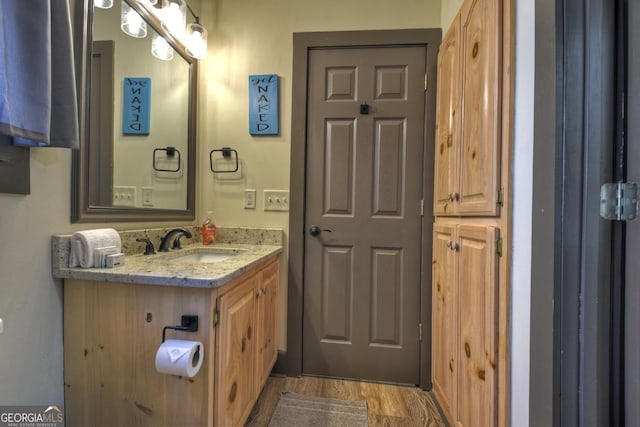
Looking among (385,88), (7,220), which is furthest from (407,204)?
(7,220)

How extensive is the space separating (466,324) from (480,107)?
88 centimetres

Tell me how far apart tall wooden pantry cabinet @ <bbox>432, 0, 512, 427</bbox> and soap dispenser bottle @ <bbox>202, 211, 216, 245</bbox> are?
1.37 metres

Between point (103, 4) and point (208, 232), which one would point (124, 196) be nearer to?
point (208, 232)

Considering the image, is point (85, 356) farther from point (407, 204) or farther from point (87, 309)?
point (407, 204)

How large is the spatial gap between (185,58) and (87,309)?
59.4 inches

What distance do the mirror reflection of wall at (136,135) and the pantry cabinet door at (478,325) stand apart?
1519mm

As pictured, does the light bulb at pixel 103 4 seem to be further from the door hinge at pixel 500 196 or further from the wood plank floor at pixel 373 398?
the wood plank floor at pixel 373 398

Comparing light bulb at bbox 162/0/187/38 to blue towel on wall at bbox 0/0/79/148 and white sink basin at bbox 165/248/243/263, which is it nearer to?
blue towel on wall at bbox 0/0/79/148

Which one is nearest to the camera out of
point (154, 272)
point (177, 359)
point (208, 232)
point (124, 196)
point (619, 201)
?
point (619, 201)

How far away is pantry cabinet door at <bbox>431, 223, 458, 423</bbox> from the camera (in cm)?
128

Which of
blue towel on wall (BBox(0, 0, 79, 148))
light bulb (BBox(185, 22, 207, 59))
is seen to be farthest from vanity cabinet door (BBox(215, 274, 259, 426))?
light bulb (BBox(185, 22, 207, 59))

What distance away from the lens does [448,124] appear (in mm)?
1423

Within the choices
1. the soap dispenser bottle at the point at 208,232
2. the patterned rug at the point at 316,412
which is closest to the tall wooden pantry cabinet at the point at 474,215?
the patterned rug at the point at 316,412

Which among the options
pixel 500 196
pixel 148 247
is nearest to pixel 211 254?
pixel 148 247
